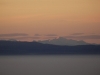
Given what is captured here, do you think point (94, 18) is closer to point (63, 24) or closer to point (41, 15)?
point (63, 24)

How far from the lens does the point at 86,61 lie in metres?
1.55

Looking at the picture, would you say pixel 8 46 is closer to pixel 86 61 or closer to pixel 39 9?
pixel 39 9

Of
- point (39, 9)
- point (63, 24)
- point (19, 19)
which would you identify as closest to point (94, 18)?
point (63, 24)

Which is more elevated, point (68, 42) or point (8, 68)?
point (68, 42)

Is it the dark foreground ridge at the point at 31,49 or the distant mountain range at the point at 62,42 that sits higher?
the distant mountain range at the point at 62,42

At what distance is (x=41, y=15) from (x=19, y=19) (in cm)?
19

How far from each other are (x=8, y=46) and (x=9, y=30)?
13cm

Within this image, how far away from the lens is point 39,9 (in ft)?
5.06

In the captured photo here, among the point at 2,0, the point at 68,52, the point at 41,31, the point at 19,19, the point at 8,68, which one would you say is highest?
the point at 2,0

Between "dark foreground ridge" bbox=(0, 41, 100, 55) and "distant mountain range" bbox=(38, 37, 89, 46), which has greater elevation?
"distant mountain range" bbox=(38, 37, 89, 46)

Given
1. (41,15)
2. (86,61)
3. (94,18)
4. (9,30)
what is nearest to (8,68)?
(9,30)

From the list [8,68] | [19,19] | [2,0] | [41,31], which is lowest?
[8,68]

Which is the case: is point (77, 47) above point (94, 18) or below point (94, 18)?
below

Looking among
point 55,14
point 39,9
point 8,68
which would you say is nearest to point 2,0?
point 39,9
